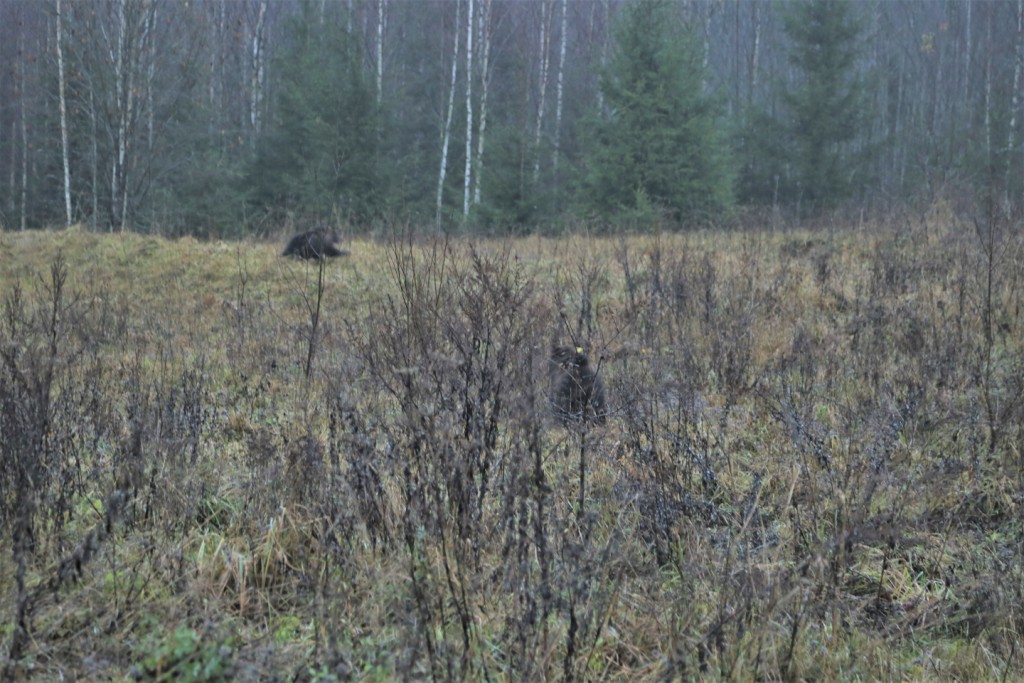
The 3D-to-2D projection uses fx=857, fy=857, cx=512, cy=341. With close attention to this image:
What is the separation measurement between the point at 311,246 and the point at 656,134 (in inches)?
271

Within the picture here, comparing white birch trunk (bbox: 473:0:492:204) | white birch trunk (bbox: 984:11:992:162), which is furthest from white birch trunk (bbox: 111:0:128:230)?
white birch trunk (bbox: 984:11:992:162)

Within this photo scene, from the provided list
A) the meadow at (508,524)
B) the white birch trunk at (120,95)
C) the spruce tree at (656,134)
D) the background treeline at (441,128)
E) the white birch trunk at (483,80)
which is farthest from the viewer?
the white birch trunk at (483,80)

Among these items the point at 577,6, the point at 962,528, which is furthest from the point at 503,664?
the point at 577,6

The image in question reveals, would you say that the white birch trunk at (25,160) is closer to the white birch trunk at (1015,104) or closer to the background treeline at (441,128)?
the background treeline at (441,128)

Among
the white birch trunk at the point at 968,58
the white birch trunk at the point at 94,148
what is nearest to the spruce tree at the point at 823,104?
the white birch trunk at the point at 968,58

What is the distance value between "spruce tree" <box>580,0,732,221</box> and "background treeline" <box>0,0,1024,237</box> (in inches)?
1.6

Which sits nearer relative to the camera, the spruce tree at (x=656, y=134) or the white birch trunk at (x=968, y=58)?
the spruce tree at (x=656, y=134)

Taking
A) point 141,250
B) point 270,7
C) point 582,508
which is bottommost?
point 582,508

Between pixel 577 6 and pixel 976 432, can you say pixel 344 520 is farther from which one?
pixel 577 6

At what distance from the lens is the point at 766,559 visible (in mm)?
3357

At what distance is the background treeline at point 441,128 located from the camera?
15.8 meters

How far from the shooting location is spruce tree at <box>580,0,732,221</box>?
15359mm

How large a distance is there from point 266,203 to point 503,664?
62.2 ft

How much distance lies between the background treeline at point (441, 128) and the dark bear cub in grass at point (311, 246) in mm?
3846
